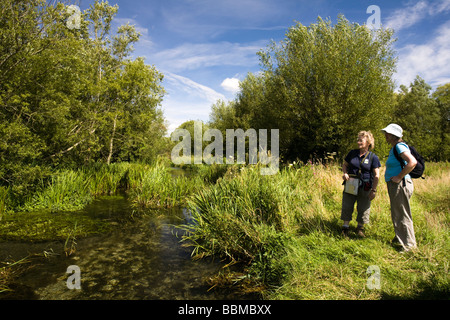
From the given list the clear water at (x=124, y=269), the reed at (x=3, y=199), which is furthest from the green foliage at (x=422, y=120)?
the reed at (x=3, y=199)

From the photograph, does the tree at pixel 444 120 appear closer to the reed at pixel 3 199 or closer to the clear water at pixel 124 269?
the clear water at pixel 124 269

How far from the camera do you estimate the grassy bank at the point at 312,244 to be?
3.11m

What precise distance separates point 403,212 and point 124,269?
195 inches

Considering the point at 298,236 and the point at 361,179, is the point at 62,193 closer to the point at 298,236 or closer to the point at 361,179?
the point at 298,236

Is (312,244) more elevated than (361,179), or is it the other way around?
(361,179)

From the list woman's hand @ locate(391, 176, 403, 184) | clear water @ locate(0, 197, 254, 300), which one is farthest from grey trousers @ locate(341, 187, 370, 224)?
clear water @ locate(0, 197, 254, 300)

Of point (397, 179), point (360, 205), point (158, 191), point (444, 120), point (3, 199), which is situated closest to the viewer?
point (397, 179)

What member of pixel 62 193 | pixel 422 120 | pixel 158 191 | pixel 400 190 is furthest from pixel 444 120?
pixel 62 193

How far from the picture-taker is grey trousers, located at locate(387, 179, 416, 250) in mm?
3752

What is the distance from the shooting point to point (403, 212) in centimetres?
379

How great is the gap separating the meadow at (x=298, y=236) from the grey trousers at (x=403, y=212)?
200 mm

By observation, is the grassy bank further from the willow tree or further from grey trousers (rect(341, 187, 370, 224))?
the willow tree

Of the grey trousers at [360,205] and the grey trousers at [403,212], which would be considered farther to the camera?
the grey trousers at [360,205]

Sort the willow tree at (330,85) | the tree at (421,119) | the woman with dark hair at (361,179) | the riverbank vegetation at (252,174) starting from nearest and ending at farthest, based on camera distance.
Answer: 1. the riverbank vegetation at (252,174)
2. the woman with dark hair at (361,179)
3. the willow tree at (330,85)
4. the tree at (421,119)
